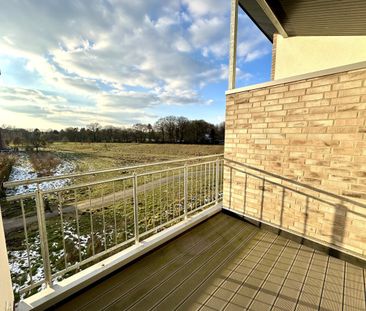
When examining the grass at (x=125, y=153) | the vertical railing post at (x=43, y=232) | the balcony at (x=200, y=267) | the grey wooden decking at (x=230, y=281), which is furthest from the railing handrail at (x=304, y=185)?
the grass at (x=125, y=153)

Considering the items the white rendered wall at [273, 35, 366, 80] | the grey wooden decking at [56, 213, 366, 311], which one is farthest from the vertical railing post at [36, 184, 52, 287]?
the white rendered wall at [273, 35, 366, 80]

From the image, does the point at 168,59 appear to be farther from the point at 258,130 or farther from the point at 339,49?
the point at 258,130

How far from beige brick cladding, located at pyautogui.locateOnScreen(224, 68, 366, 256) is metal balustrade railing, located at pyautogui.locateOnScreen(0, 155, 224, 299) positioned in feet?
2.45

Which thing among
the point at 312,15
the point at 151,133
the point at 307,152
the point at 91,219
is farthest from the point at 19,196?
the point at 151,133

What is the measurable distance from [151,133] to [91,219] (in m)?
11.3

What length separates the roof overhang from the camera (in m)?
3.13

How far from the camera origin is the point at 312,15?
3.57 metres

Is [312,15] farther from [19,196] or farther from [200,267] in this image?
[19,196]

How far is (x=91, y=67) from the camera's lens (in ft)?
25.0

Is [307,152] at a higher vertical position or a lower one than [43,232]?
higher

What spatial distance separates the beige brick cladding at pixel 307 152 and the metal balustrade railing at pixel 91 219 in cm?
75

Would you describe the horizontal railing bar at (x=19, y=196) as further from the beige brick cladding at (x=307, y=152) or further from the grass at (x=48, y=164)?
the grass at (x=48, y=164)

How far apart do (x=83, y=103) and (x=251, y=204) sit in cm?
1141

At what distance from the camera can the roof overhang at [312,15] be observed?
3133 millimetres
